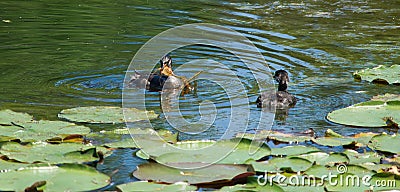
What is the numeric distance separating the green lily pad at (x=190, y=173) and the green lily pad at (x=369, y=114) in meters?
1.98

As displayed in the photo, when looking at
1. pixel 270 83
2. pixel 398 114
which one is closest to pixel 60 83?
pixel 270 83

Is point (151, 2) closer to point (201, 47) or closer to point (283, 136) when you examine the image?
point (201, 47)

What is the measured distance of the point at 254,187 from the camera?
545 cm

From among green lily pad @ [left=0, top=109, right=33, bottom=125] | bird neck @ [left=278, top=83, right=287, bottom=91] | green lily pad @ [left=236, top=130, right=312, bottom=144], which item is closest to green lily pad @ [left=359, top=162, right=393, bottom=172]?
green lily pad @ [left=236, top=130, right=312, bottom=144]

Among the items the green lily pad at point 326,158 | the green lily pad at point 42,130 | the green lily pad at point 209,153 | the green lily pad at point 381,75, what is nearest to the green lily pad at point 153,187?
the green lily pad at point 209,153

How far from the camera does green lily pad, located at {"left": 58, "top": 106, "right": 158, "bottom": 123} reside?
7.43 meters

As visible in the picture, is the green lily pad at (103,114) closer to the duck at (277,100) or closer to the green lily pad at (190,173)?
the duck at (277,100)

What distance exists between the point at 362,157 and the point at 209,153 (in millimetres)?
1271

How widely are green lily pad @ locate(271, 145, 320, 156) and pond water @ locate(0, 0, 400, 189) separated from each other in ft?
3.19

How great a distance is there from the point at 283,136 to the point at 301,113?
4.29 feet

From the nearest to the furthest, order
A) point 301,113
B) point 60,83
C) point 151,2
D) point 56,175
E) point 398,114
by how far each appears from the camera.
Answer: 1. point 56,175
2. point 398,114
3. point 301,113
4. point 60,83
5. point 151,2

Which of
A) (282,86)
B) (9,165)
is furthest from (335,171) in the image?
(282,86)

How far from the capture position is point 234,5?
53.4 ft

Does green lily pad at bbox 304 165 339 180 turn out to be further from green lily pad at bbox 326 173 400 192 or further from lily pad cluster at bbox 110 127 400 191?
green lily pad at bbox 326 173 400 192
